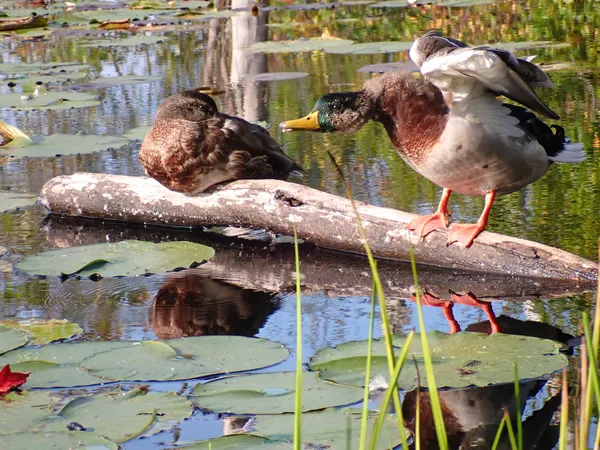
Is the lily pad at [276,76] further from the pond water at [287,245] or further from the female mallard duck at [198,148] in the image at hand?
the female mallard duck at [198,148]

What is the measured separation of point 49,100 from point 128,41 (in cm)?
339

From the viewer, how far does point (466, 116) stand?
355 centimetres

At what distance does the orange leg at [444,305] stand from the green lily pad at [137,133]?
2.96m

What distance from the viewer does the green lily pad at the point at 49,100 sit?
7.53 m

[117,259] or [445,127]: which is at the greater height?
[445,127]

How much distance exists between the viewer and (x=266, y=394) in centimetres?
264

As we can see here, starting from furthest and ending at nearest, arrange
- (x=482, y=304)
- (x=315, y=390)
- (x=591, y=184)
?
(x=591, y=184) → (x=482, y=304) → (x=315, y=390)

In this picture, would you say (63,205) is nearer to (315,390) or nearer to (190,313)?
(190,313)

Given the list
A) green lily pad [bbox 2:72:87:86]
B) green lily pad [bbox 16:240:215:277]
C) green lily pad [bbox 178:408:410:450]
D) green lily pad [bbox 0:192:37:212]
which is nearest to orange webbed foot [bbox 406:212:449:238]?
green lily pad [bbox 16:240:215:277]

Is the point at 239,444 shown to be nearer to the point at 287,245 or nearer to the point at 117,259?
the point at 117,259

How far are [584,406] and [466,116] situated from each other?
2267mm

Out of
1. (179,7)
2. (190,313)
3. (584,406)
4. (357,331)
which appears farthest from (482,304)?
(179,7)

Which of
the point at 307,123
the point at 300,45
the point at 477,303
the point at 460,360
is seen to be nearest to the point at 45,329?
the point at 307,123

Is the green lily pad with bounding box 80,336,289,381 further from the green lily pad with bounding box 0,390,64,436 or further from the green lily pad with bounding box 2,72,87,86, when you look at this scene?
the green lily pad with bounding box 2,72,87,86
